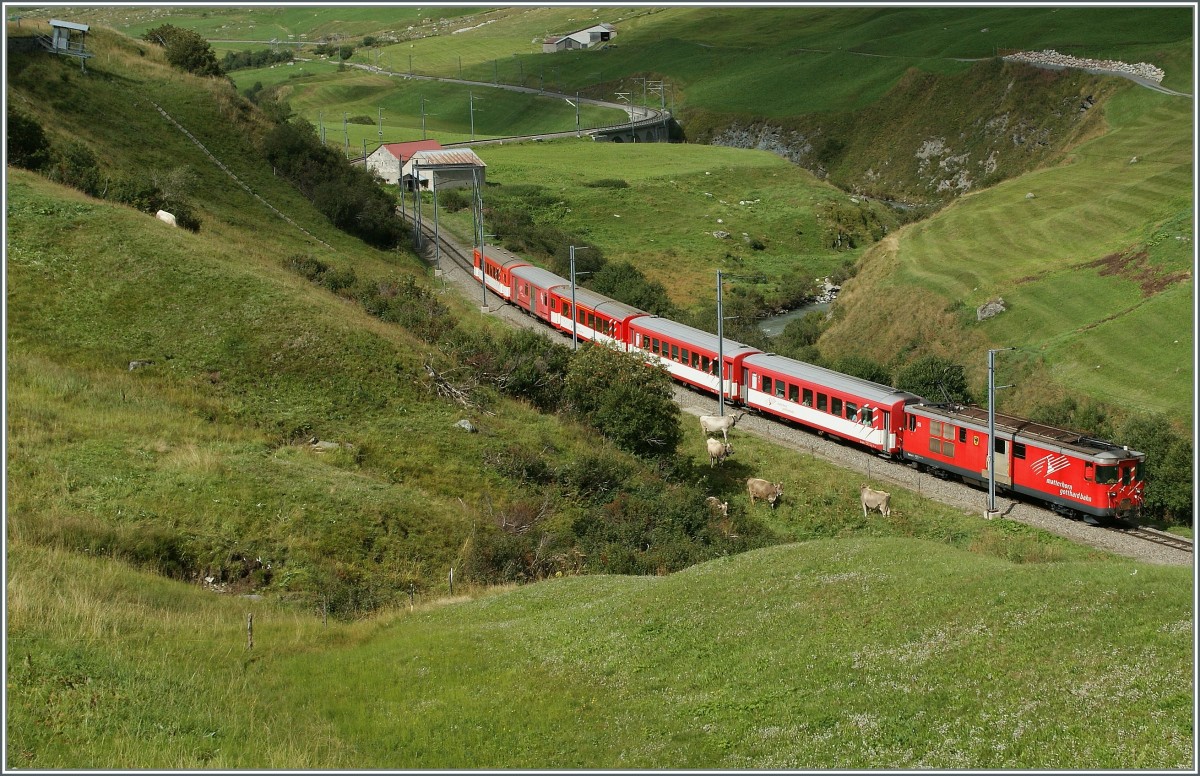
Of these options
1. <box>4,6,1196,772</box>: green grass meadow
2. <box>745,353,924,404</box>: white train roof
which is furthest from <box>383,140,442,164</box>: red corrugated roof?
<box>745,353,924,404</box>: white train roof

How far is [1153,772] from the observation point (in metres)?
12.2

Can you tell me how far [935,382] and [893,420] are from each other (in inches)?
384

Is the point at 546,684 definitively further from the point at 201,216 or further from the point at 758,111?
the point at 758,111

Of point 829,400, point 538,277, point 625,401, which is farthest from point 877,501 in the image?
point 538,277

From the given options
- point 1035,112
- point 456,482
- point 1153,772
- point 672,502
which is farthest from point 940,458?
point 1035,112

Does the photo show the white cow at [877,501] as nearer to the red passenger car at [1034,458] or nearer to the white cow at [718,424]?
the red passenger car at [1034,458]

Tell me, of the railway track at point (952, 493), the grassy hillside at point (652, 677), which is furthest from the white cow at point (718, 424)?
the grassy hillside at point (652, 677)

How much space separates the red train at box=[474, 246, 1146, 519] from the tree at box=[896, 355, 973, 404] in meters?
6.68

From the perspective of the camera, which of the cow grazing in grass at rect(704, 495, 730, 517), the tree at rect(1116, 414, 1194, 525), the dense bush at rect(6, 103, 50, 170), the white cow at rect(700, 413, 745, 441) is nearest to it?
the tree at rect(1116, 414, 1194, 525)

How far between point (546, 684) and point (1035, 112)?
413 feet

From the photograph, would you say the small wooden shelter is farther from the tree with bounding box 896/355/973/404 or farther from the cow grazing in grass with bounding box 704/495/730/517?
the tree with bounding box 896/355/973/404

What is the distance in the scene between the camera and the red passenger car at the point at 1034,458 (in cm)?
3431

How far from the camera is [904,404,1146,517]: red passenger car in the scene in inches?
1351

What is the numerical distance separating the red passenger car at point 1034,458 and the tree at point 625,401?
32.8 ft
